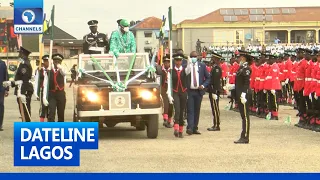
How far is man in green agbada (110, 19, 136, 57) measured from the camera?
1856 centimetres

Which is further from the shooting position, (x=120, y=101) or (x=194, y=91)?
(x=194, y=91)

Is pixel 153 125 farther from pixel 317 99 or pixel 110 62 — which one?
pixel 317 99

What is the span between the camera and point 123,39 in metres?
18.6

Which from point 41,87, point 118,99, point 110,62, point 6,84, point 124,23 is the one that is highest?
point 124,23

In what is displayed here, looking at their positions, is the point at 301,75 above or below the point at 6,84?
above

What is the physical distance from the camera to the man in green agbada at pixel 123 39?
1856 cm

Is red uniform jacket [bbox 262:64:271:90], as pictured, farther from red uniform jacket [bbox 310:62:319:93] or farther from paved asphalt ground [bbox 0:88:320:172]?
red uniform jacket [bbox 310:62:319:93]

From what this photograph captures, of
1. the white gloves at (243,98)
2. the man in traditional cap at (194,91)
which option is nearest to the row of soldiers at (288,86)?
the man in traditional cap at (194,91)

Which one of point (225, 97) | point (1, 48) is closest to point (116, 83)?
point (225, 97)

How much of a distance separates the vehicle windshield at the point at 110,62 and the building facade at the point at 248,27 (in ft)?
256

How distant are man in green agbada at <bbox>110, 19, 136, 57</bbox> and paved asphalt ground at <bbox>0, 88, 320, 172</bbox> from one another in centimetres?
197

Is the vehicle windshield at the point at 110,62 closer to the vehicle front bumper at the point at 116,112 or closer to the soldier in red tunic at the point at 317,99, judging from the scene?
the vehicle front bumper at the point at 116,112

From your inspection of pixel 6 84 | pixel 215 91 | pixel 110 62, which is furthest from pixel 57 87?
pixel 215 91

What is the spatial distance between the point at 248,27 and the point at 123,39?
80.8 meters
